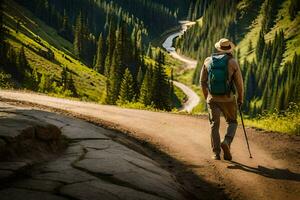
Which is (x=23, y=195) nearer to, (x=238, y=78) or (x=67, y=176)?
(x=67, y=176)

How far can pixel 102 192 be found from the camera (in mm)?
5320

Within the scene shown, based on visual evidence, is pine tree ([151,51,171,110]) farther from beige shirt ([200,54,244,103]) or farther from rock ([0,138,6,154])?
rock ([0,138,6,154])

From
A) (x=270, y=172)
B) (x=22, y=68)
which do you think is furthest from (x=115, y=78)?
(x=270, y=172)

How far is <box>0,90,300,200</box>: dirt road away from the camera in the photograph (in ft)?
24.8

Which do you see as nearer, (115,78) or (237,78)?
(237,78)

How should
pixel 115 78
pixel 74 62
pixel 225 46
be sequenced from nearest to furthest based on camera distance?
pixel 225 46, pixel 115 78, pixel 74 62

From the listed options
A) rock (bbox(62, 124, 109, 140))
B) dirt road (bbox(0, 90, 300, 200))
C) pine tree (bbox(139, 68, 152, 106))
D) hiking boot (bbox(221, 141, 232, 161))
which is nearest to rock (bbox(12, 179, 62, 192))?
dirt road (bbox(0, 90, 300, 200))

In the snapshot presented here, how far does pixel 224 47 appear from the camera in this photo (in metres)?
9.28

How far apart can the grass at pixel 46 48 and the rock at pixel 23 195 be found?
3840 inches

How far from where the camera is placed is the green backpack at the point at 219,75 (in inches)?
360

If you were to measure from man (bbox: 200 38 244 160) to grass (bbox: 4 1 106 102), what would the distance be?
3680 inches

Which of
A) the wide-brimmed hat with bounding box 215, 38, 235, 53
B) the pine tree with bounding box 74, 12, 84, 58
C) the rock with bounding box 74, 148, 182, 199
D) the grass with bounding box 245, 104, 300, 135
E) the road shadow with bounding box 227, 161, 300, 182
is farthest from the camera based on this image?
the pine tree with bounding box 74, 12, 84, 58

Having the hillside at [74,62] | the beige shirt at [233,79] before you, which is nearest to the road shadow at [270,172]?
the beige shirt at [233,79]

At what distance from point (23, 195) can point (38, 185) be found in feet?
1.46
